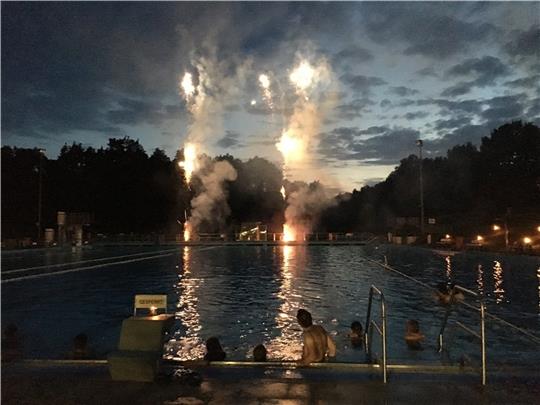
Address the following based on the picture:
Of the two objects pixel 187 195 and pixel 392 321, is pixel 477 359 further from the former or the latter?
pixel 187 195

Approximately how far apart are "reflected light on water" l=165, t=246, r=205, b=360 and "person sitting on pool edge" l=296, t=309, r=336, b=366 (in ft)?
8.88

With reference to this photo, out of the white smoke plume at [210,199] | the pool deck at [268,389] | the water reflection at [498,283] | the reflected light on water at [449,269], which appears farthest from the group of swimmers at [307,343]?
the white smoke plume at [210,199]

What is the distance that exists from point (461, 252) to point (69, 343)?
102ft

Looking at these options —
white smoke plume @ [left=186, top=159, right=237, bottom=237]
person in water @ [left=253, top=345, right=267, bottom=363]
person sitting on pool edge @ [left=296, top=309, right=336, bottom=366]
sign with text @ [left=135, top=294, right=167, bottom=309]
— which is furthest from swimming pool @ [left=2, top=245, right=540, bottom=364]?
white smoke plume @ [left=186, top=159, right=237, bottom=237]

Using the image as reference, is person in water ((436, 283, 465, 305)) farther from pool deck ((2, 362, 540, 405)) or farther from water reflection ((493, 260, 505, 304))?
water reflection ((493, 260, 505, 304))

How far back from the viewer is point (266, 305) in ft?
48.8

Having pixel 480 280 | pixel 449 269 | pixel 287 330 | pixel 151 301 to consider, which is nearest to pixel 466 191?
pixel 449 269

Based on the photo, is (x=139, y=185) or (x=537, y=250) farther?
(x=139, y=185)

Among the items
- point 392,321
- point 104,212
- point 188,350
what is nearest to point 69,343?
point 188,350

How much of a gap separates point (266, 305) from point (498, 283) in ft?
31.3

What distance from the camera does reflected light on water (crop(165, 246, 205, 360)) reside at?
969 cm

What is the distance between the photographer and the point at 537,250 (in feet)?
103

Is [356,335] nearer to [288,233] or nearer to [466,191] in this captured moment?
[288,233]

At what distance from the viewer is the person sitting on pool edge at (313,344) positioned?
736 centimetres
